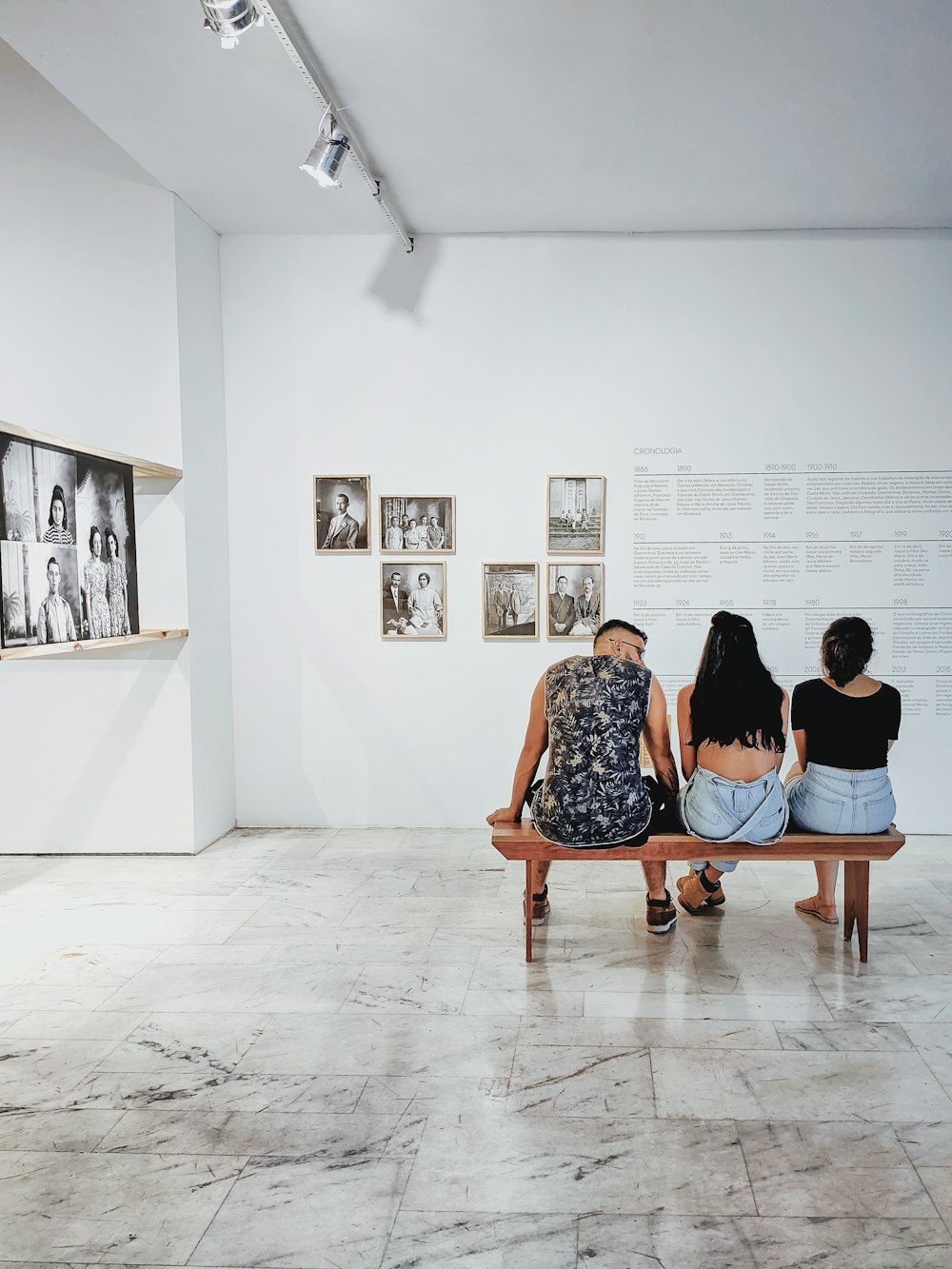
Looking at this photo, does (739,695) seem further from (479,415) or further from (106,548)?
(106,548)

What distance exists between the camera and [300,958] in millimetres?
4102

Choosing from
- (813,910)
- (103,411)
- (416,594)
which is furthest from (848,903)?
(103,411)

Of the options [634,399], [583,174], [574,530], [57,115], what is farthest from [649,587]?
[57,115]

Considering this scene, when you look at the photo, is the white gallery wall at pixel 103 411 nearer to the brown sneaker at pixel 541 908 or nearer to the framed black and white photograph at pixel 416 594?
the framed black and white photograph at pixel 416 594

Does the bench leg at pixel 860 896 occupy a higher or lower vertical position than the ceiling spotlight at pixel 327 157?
lower

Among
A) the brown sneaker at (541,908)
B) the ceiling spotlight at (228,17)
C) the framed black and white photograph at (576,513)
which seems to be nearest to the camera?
the ceiling spotlight at (228,17)

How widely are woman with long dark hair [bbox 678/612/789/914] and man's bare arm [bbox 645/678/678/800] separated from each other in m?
0.16

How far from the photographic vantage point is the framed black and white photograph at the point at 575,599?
6.06 m

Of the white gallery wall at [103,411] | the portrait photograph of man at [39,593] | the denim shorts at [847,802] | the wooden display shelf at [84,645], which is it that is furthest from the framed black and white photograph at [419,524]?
the denim shorts at [847,802]

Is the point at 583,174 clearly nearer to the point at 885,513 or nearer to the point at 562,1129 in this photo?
the point at 885,513

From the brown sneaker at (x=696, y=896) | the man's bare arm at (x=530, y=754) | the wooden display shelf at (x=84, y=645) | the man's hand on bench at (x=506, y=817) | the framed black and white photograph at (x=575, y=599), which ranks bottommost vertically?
the brown sneaker at (x=696, y=896)

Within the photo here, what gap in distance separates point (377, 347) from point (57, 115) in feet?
7.39

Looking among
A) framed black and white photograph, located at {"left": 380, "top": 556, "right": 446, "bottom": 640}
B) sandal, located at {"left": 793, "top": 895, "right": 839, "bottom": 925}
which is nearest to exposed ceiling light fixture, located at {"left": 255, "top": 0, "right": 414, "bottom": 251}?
framed black and white photograph, located at {"left": 380, "top": 556, "right": 446, "bottom": 640}

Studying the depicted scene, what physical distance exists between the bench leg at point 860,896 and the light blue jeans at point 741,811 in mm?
374
